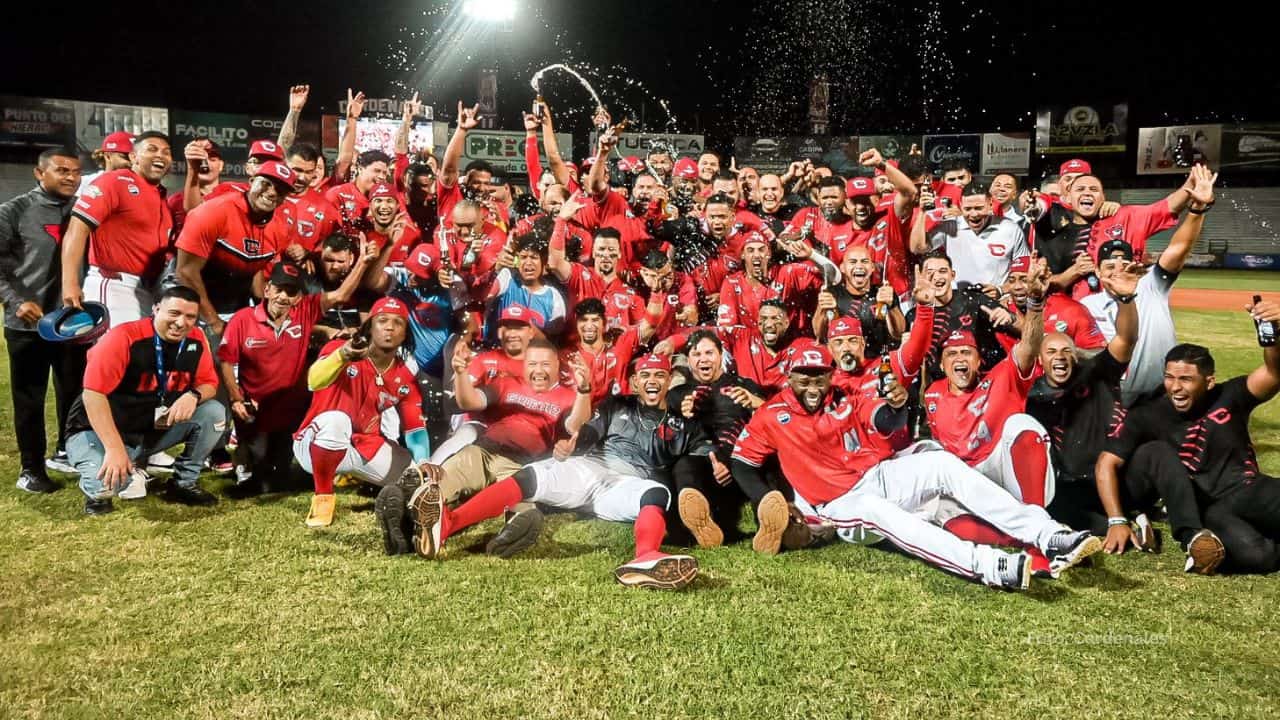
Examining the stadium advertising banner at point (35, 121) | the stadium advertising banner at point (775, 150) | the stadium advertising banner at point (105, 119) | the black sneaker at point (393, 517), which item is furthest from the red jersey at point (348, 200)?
the stadium advertising banner at point (775, 150)

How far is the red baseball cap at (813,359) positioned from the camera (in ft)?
15.9

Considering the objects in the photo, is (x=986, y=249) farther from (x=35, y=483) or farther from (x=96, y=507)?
(x=35, y=483)

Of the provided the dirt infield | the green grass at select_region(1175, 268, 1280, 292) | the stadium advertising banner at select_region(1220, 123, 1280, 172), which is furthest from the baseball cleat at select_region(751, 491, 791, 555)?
the stadium advertising banner at select_region(1220, 123, 1280, 172)

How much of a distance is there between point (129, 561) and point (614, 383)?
289 cm

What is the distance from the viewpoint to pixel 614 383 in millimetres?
5695

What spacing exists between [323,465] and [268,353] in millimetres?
1113

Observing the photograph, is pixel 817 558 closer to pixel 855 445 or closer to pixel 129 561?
pixel 855 445

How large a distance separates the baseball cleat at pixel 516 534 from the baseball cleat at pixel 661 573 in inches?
26.6

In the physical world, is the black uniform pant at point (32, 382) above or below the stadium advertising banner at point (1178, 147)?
below

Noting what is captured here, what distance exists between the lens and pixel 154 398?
560 cm

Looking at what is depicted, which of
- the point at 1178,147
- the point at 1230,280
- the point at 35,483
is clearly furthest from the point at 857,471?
the point at 1178,147

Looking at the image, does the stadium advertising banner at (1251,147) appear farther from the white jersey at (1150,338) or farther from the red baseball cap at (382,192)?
the red baseball cap at (382,192)

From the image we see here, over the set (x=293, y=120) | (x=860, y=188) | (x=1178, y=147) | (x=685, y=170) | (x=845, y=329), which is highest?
(x=1178, y=147)

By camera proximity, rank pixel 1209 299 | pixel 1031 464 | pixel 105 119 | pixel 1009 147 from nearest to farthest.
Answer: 1. pixel 1031 464
2. pixel 1209 299
3. pixel 105 119
4. pixel 1009 147
